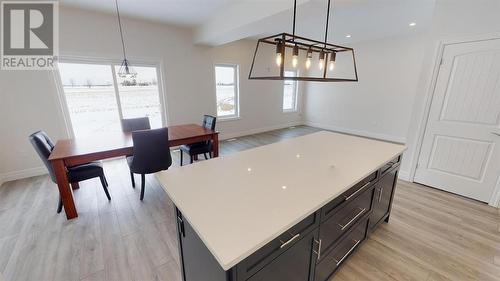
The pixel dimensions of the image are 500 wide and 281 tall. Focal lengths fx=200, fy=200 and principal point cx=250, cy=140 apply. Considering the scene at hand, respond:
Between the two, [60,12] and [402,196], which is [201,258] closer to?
[402,196]

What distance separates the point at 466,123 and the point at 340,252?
2597 mm

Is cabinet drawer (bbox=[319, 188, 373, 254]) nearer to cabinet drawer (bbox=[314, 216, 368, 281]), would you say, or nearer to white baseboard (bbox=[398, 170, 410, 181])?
cabinet drawer (bbox=[314, 216, 368, 281])

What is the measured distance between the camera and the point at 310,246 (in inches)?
46.6

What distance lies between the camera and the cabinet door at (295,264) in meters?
0.97

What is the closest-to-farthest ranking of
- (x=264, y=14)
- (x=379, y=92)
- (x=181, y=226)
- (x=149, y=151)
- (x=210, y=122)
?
(x=181, y=226), (x=149, y=151), (x=264, y=14), (x=210, y=122), (x=379, y=92)

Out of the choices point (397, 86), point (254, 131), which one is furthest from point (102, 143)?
point (397, 86)

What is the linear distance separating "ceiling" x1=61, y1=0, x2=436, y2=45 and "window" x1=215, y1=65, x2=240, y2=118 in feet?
3.81

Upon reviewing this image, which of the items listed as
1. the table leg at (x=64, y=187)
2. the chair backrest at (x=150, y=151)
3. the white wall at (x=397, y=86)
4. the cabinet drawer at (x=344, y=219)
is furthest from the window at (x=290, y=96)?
the table leg at (x=64, y=187)

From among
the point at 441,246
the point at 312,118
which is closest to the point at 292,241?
the point at 441,246

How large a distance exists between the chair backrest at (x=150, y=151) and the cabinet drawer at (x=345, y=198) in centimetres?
213

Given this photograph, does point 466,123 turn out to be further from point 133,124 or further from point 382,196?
point 133,124

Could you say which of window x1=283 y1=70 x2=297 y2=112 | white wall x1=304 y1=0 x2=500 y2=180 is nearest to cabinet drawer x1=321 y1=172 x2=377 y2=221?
white wall x1=304 y1=0 x2=500 y2=180

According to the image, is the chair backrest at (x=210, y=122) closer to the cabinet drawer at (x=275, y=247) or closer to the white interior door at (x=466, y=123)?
the cabinet drawer at (x=275, y=247)

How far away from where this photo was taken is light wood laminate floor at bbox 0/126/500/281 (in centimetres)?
167
